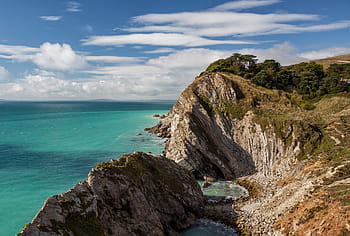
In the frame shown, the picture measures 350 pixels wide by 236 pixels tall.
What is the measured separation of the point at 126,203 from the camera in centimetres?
2202

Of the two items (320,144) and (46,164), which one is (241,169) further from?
(46,164)

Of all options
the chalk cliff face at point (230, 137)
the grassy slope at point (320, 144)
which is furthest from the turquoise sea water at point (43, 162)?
the grassy slope at point (320, 144)

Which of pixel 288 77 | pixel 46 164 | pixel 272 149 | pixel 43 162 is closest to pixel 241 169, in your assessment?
pixel 272 149

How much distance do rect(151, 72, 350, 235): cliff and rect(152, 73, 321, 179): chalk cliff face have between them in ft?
0.57

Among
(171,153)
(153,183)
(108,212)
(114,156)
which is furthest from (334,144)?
(114,156)

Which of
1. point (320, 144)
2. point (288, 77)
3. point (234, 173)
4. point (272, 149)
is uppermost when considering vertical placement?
point (288, 77)

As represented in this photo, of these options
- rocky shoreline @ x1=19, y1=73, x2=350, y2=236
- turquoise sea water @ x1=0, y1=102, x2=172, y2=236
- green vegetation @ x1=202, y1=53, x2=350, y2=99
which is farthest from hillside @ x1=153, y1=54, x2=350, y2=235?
turquoise sea water @ x1=0, y1=102, x2=172, y2=236

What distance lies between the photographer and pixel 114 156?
59062mm

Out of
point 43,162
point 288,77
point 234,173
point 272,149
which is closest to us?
point 272,149

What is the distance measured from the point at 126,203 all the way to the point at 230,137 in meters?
30.8

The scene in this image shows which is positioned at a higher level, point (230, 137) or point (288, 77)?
point (288, 77)

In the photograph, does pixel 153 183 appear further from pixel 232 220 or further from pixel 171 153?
pixel 171 153

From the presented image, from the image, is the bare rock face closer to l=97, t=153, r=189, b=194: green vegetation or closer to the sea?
l=97, t=153, r=189, b=194: green vegetation

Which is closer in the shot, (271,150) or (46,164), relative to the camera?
(271,150)
